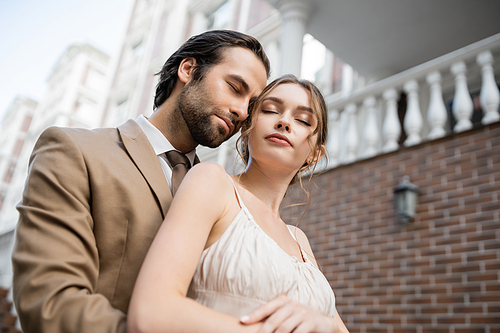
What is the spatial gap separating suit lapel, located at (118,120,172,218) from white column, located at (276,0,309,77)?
3.64 m

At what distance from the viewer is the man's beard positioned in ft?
6.31

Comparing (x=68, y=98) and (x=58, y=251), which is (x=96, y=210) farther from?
(x=68, y=98)

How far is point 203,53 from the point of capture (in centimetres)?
214

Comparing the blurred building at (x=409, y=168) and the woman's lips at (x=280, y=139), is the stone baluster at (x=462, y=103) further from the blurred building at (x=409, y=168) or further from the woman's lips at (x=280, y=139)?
the woman's lips at (x=280, y=139)

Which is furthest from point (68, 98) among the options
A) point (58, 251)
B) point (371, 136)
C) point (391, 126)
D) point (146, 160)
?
point (58, 251)

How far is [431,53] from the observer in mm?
6098

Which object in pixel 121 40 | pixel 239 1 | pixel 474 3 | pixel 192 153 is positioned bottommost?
pixel 192 153

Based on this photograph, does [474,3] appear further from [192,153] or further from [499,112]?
[192,153]

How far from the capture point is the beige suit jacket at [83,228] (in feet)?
3.77

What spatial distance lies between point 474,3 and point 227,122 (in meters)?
4.61

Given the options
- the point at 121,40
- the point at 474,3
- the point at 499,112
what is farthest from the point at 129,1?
the point at 499,112

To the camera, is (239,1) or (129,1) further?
(129,1)

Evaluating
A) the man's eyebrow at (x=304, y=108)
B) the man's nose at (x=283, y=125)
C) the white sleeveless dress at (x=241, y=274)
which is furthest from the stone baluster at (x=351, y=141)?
the white sleeveless dress at (x=241, y=274)

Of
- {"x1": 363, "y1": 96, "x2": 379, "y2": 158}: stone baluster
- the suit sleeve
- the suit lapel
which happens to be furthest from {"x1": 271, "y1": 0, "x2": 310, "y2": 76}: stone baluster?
the suit sleeve
